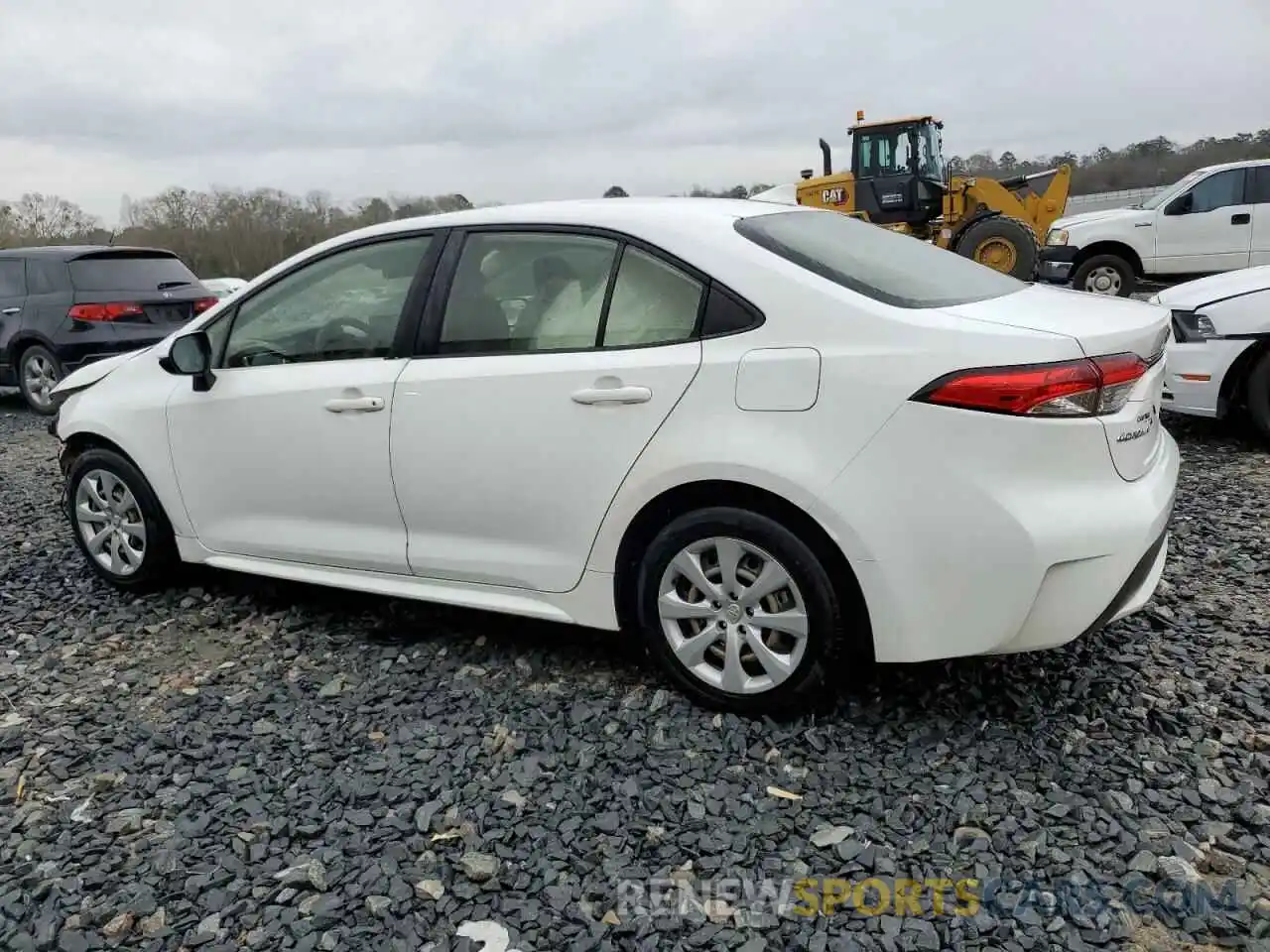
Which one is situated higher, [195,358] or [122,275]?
[122,275]

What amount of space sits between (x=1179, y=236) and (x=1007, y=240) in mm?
2278

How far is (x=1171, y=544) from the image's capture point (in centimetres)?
430

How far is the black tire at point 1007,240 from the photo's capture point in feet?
46.5

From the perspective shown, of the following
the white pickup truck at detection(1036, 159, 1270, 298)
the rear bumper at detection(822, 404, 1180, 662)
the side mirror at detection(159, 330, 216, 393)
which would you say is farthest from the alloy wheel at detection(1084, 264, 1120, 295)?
the side mirror at detection(159, 330, 216, 393)

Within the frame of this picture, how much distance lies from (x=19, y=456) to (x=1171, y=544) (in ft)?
26.2

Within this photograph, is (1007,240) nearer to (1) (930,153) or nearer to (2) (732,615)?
(1) (930,153)

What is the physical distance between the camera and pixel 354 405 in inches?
134

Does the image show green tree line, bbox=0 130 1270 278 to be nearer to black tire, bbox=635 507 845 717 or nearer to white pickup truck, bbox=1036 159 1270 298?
white pickup truck, bbox=1036 159 1270 298

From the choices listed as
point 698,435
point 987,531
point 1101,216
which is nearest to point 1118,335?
point 987,531

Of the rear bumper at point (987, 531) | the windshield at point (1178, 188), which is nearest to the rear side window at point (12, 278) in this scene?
the rear bumper at point (987, 531)

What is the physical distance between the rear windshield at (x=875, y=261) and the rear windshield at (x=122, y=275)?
8203mm

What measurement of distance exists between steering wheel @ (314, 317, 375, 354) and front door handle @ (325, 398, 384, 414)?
0.68 ft

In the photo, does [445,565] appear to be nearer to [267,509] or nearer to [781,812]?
[267,509]

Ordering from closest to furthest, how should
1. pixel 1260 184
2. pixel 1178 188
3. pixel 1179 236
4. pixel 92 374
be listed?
pixel 92 374
pixel 1260 184
pixel 1179 236
pixel 1178 188
